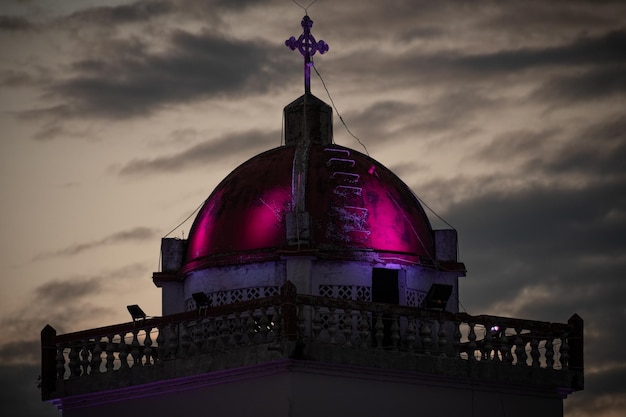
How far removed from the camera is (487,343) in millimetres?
28844

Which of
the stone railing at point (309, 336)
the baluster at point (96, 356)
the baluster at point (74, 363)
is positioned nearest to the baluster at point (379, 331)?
the stone railing at point (309, 336)

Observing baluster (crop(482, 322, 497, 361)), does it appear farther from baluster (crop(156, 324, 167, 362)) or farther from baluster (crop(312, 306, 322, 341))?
baluster (crop(156, 324, 167, 362))

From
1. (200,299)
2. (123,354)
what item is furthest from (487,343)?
(123,354)

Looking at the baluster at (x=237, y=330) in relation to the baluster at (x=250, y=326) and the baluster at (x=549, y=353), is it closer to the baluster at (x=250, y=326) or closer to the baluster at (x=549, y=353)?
the baluster at (x=250, y=326)

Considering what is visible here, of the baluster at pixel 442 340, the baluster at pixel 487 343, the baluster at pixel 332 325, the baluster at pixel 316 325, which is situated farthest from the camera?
the baluster at pixel 487 343

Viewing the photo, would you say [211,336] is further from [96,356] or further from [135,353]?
[96,356]

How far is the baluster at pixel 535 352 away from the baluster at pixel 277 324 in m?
4.77

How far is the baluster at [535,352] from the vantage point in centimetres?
2914

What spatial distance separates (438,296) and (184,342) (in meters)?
4.35

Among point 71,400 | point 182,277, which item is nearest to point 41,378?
point 71,400

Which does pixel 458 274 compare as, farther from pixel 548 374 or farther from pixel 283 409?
pixel 283 409

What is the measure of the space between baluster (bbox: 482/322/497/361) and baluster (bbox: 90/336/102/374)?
21.4 feet

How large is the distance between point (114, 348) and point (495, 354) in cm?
648

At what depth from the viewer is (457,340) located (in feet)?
93.7
